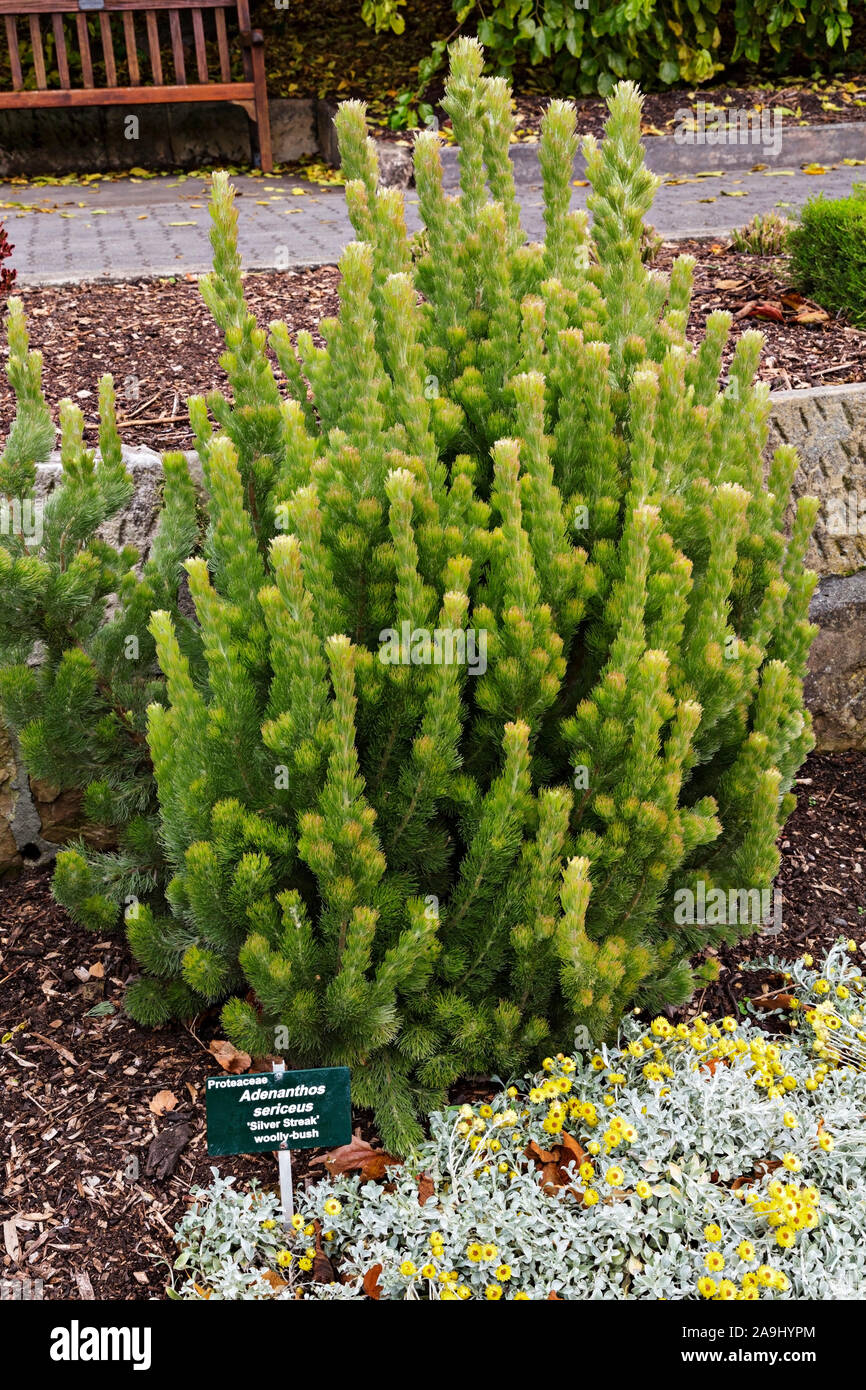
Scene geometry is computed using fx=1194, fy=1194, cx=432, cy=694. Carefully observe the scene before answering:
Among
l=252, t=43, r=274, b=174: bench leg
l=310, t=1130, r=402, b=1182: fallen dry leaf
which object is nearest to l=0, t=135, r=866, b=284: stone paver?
l=252, t=43, r=274, b=174: bench leg

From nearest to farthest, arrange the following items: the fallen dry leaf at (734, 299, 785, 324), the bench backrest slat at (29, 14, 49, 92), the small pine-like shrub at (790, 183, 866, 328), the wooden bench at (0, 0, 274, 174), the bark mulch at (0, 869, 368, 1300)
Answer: the bark mulch at (0, 869, 368, 1300)
the small pine-like shrub at (790, 183, 866, 328)
the fallen dry leaf at (734, 299, 785, 324)
the wooden bench at (0, 0, 274, 174)
the bench backrest slat at (29, 14, 49, 92)

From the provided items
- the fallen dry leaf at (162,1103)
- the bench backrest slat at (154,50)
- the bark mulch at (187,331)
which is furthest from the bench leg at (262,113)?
the fallen dry leaf at (162,1103)

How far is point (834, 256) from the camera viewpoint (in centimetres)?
529

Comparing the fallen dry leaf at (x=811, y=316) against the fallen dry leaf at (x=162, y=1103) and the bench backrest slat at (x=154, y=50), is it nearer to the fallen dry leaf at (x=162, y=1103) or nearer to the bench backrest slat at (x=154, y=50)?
the fallen dry leaf at (x=162, y=1103)

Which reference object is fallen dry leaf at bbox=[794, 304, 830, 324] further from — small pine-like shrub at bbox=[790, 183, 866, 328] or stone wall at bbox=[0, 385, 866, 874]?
stone wall at bbox=[0, 385, 866, 874]

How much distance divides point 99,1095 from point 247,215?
651cm

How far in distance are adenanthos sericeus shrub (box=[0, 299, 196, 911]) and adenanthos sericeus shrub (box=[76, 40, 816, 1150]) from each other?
0.24 m

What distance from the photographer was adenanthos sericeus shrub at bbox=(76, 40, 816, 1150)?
8.29 feet

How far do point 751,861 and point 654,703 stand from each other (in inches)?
23.1

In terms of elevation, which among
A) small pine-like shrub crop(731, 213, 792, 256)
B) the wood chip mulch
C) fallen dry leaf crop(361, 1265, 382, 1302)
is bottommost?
fallen dry leaf crop(361, 1265, 382, 1302)

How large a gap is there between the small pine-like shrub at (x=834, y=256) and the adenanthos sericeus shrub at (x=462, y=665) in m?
2.53

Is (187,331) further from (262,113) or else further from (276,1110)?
(262,113)

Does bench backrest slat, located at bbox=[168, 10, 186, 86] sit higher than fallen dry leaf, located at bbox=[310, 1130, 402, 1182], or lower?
higher

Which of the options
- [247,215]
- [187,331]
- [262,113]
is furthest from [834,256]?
[262,113]
